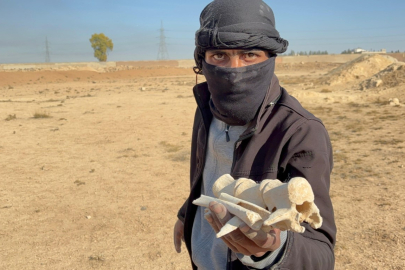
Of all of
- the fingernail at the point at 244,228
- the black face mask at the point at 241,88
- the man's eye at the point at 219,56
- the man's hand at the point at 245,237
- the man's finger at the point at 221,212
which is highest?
the man's eye at the point at 219,56

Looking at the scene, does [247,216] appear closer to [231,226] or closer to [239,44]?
[231,226]

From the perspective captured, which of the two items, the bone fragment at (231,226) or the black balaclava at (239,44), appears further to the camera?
the black balaclava at (239,44)

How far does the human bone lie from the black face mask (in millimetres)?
502

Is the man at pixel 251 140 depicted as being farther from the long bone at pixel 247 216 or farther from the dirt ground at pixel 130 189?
the dirt ground at pixel 130 189

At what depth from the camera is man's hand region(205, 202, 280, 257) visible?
3.48 ft

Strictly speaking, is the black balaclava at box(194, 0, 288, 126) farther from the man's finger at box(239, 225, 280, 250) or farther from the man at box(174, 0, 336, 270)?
the man's finger at box(239, 225, 280, 250)

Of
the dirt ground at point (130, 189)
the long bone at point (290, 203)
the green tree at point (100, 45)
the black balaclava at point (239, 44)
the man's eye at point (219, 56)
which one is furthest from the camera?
the green tree at point (100, 45)

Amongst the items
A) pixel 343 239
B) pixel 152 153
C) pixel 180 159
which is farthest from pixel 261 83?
pixel 152 153

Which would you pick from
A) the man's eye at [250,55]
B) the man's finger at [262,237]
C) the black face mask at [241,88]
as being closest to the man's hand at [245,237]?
the man's finger at [262,237]

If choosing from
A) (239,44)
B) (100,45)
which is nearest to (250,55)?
(239,44)

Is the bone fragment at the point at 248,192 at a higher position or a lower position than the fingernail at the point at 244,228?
higher

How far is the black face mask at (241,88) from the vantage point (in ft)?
5.33

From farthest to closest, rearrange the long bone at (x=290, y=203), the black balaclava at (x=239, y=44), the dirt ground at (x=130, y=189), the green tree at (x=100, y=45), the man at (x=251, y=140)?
the green tree at (x=100, y=45) < the dirt ground at (x=130, y=189) < the black balaclava at (x=239, y=44) < the man at (x=251, y=140) < the long bone at (x=290, y=203)

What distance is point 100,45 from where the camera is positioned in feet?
283
